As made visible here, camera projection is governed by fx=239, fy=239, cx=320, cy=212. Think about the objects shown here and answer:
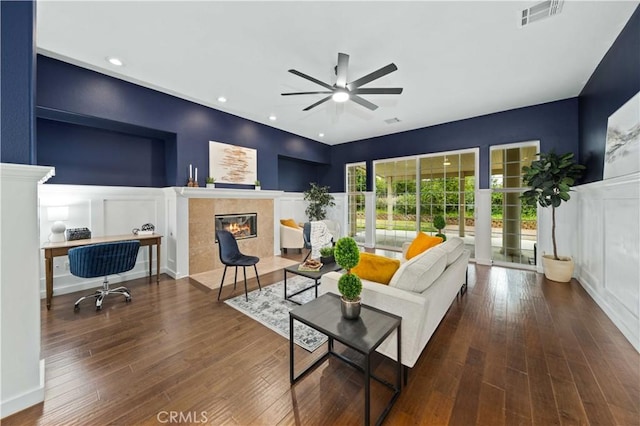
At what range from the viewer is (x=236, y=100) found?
13.9ft

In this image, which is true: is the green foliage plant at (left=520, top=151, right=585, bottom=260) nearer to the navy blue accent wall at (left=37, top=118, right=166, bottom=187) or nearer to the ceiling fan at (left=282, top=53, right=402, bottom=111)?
the ceiling fan at (left=282, top=53, right=402, bottom=111)

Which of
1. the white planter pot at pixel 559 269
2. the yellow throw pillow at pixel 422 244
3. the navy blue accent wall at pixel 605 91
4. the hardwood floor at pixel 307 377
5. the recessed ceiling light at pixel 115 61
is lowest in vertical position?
the hardwood floor at pixel 307 377

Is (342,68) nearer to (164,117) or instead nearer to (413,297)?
(413,297)

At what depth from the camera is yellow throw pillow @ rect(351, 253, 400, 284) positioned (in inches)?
80.3

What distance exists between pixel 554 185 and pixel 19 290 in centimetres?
619

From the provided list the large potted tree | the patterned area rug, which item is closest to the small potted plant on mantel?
the patterned area rug

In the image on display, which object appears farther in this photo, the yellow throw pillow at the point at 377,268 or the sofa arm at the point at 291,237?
the sofa arm at the point at 291,237

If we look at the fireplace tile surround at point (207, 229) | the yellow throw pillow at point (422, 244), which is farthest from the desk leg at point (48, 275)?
the yellow throw pillow at point (422, 244)

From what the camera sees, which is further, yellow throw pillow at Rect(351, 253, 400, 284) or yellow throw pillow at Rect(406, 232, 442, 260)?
yellow throw pillow at Rect(406, 232, 442, 260)

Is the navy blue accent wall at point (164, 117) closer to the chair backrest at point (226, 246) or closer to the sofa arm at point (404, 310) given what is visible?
the chair backrest at point (226, 246)

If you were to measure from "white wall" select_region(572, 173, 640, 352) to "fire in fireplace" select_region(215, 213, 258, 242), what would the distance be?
5360 mm

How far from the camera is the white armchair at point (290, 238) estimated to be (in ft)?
19.2

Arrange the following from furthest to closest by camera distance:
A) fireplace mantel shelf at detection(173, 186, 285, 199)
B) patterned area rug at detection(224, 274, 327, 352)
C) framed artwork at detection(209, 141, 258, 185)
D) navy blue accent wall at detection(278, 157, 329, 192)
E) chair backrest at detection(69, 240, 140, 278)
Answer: navy blue accent wall at detection(278, 157, 329, 192), framed artwork at detection(209, 141, 258, 185), fireplace mantel shelf at detection(173, 186, 285, 199), chair backrest at detection(69, 240, 140, 278), patterned area rug at detection(224, 274, 327, 352)

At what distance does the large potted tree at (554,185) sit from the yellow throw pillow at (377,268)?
356 cm
